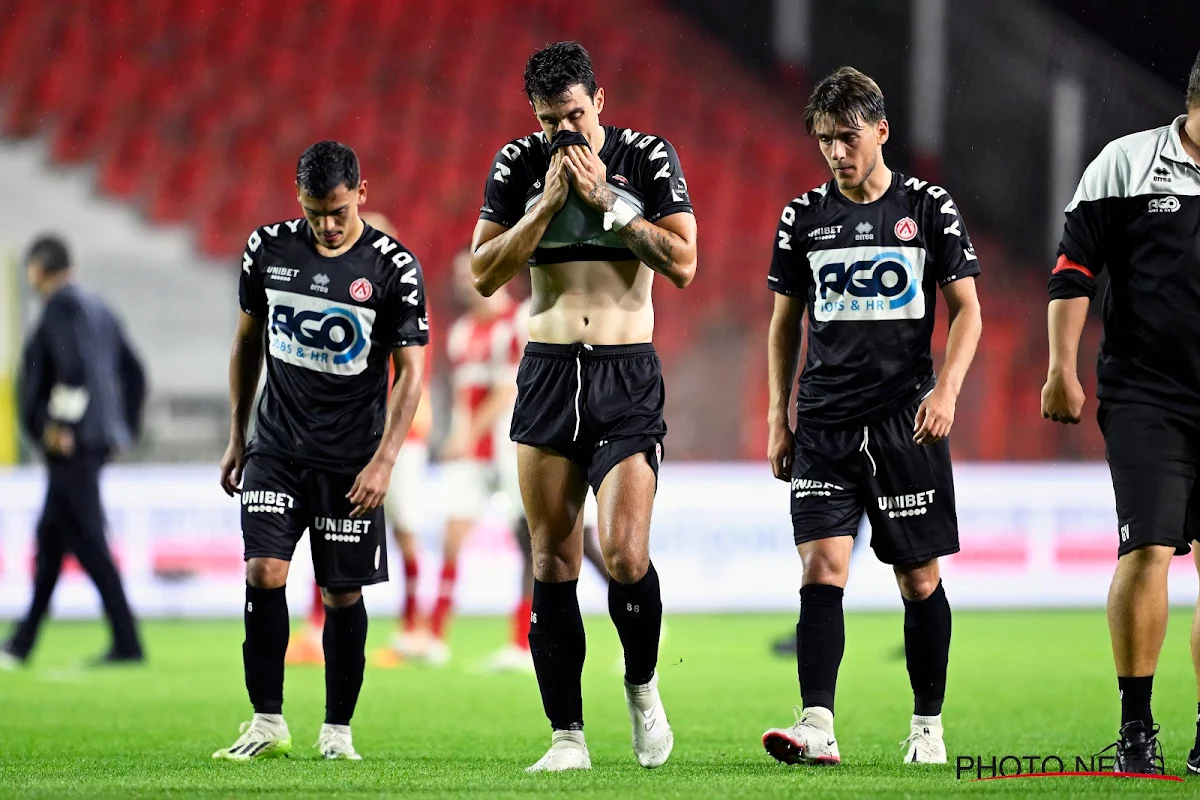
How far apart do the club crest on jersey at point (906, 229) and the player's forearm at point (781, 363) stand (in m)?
0.47

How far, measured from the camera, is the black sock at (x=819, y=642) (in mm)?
5348

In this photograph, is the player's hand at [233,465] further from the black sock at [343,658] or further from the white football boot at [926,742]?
the white football boot at [926,742]

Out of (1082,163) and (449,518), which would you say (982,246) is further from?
(449,518)

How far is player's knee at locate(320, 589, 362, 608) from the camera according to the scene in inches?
234

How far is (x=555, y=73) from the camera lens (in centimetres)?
521

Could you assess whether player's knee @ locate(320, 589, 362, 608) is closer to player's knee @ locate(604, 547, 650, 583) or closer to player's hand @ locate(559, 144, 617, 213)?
player's knee @ locate(604, 547, 650, 583)

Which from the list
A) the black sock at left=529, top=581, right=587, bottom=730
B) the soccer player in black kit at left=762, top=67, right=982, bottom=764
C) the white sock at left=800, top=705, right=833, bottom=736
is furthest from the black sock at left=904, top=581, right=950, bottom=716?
the black sock at left=529, top=581, right=587, bottom=730

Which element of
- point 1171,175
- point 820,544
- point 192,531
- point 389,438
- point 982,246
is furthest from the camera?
point 982,246

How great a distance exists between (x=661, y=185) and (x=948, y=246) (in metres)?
0.94

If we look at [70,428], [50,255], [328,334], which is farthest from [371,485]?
[50,255]

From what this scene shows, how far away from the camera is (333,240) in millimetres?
5922

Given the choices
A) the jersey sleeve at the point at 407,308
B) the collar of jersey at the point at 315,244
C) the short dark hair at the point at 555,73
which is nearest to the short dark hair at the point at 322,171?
the collar of jersey at the point at 315,244

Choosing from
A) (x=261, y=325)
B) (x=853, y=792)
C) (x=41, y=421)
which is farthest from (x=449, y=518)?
(x=853, y=792)

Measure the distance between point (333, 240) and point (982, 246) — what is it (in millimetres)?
Answer: 11854
